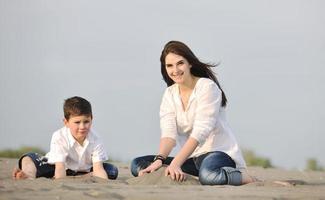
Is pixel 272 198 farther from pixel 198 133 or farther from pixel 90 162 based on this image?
pixel 90 162

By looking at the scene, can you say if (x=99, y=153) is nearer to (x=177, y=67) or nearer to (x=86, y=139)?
(x=86, y=139)

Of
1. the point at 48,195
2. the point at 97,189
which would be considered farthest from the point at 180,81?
the point at 48,195

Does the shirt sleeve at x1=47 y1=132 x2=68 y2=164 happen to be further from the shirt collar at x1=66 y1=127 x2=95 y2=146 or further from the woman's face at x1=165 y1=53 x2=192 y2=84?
the woman's face at x1=165 y1=53 x2=192 y2=84

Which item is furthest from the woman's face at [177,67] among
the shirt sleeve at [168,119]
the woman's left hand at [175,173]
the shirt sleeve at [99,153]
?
the shirt sleeve at [99,153]

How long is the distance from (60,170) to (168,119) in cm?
116

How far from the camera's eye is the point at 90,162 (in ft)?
24.5

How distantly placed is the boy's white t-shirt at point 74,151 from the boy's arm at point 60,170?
1.6 inches

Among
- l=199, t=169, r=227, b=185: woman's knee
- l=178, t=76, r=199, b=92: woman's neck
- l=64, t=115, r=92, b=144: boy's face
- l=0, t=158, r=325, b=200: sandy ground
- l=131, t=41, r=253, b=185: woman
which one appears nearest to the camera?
l=0, t=158, r=325, b=200: sandy ground

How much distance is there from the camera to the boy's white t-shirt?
7230mm

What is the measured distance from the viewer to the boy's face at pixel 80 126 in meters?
7.17

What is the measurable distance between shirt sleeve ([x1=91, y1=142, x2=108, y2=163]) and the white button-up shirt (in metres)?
0.65

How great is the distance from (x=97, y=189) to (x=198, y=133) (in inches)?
65.8

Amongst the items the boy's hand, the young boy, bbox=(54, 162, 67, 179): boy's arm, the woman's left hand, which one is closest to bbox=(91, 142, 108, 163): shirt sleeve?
the young boy

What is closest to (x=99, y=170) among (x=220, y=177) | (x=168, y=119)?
(x=168, y=119)
